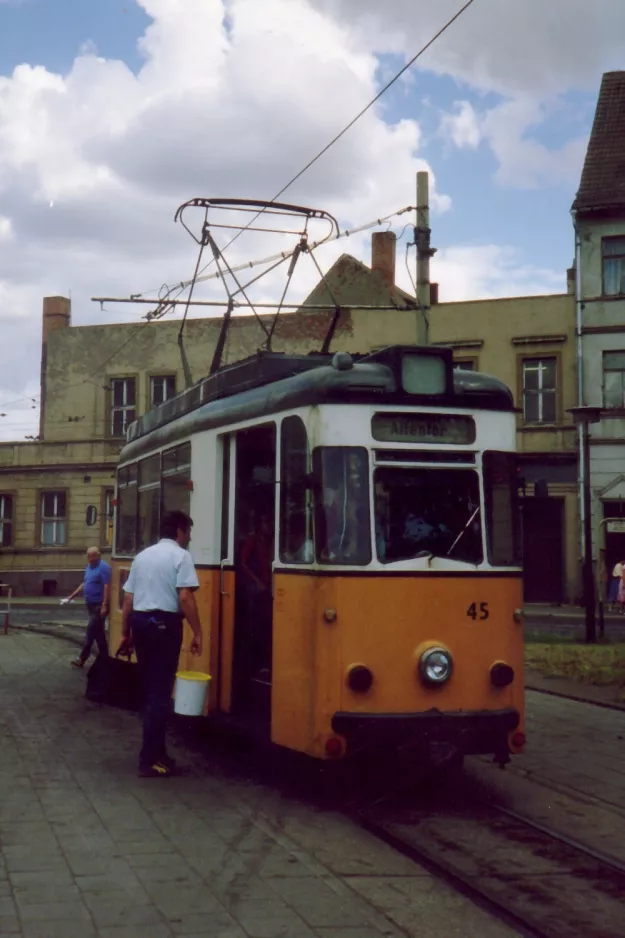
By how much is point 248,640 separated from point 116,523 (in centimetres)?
555

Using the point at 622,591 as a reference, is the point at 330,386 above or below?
above

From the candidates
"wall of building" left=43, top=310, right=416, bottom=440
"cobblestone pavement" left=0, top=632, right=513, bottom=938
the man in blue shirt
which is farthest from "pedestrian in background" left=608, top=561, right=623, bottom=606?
"cobblestone pavement" left=0, top=632, right=513, bottom=938

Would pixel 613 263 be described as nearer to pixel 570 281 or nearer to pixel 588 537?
pixel 570 281

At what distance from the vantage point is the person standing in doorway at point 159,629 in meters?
9.43

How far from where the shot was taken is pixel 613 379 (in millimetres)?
38219

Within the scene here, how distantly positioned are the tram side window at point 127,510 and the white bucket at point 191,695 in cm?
441

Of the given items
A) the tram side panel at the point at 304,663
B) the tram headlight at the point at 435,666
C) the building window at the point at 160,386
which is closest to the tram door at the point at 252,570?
the tram side panel at the point at 304,663

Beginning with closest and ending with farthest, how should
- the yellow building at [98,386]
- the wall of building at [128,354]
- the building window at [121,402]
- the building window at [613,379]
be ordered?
the building window at [613,379]
the yellow building at [98,386]
the wall of building at [128,354]
the building window at [121,402]

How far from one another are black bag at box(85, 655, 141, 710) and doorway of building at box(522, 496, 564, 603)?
2672 cm

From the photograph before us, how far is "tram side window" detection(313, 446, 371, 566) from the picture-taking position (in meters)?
8.43

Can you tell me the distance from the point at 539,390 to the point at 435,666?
31.6 meters

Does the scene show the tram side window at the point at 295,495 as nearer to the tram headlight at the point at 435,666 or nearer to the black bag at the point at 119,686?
the tram headlight at the point at 435,666

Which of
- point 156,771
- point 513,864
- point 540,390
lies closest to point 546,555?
point 540,390

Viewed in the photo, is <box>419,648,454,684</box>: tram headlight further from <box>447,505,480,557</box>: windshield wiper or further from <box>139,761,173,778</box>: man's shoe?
<box>139,761,173,778</box>: man's shoe
